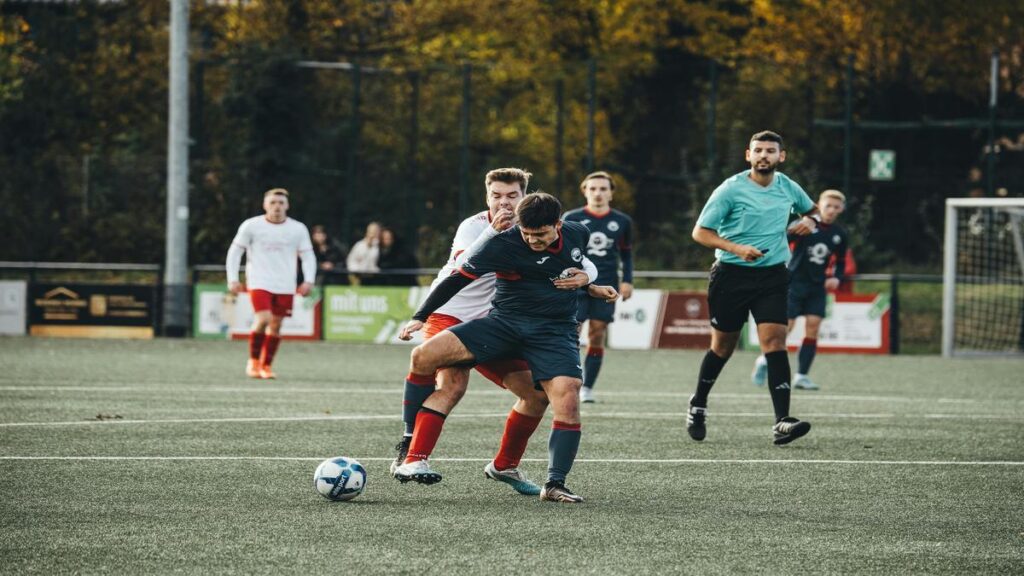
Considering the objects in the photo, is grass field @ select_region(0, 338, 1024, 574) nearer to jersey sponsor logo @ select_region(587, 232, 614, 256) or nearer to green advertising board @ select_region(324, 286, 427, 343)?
jersey sponsor logo @ select_region(587, 232, 614, 256)

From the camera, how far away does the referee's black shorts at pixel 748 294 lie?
9.92m

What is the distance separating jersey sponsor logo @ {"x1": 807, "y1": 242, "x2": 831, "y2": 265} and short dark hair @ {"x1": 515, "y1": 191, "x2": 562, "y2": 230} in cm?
850

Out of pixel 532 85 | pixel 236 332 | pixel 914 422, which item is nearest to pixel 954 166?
pixel 532 85

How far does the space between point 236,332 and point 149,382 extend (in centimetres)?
837

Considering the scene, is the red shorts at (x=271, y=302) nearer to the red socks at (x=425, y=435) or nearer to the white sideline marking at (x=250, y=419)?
the white sideline marking at (x=250, y=419)

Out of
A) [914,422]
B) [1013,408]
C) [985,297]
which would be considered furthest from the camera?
[985,297]

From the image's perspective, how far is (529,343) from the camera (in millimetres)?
7293

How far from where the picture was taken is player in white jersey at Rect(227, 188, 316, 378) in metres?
15.7

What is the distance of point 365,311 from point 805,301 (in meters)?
9.40

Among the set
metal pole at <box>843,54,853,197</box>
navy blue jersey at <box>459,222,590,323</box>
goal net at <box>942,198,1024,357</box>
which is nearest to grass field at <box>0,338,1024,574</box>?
navy blue jersey at <box>459,222,590,323</box>

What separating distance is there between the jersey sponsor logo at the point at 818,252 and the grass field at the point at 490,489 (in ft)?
5.01

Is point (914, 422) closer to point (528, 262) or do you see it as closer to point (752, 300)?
point (752, 300)

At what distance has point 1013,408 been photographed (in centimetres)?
1301

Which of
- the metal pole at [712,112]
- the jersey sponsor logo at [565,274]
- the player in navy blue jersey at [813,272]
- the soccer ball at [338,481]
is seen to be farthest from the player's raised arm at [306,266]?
the metal pole at [712,112]
